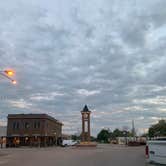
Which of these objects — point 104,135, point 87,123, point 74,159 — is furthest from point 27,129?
point 104,135

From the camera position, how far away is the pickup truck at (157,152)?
1114cm

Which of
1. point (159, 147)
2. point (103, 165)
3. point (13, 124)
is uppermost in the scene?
point (13, 124)

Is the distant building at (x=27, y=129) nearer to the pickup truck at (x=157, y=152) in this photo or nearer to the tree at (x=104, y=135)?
the pickup truck at (x=157, y=152)

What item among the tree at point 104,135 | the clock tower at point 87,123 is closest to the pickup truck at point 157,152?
the clock tower at point 87,123

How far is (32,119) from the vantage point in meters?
Result: 84.9

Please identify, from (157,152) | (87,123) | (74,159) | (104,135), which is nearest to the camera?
(157,152)

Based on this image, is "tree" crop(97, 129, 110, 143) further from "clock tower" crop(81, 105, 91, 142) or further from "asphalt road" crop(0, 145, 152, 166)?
"asphalt road" crop(0, 145, 152, 166)

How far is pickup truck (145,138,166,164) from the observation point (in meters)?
11.1

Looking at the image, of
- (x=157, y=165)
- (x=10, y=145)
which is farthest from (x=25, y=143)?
(x=157, y=165)

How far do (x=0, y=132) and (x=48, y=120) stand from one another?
14265 mm

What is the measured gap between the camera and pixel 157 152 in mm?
11523

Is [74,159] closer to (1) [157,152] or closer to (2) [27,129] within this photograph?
(1) [157,152]

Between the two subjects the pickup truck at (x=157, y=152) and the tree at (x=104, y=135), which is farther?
the tree at (x=104, y=135)

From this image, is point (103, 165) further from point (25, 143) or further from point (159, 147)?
point (25, 143)
